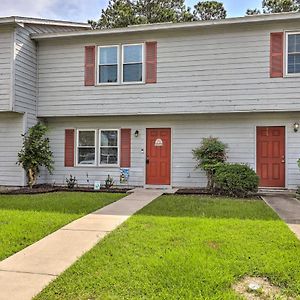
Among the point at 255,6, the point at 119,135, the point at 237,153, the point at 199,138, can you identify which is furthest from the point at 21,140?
the point at 255,6

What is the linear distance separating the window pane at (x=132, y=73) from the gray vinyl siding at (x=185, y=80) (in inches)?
10.9

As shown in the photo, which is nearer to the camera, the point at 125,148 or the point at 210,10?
the point at 125,148

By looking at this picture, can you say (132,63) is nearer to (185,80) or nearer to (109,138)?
(185,80)

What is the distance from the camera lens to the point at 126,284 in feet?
12.6

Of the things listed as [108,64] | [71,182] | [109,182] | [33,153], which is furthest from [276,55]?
[33,153]

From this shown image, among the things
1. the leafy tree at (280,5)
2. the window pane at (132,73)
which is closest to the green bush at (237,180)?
the window pane at (132,73)

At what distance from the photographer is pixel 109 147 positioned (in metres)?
13.2

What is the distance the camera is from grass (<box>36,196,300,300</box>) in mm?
3688

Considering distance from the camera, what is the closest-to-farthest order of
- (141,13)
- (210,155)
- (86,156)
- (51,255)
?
(51,255) < (210,155) < (86,156) < (141,13)

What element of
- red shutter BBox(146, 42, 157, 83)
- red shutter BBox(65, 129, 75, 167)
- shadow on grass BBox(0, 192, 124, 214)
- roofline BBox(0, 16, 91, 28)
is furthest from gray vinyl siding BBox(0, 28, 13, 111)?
red shutter BBox(146, 42, 157, 83)

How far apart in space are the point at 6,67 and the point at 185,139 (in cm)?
661

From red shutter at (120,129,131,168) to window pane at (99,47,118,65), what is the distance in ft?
8.29

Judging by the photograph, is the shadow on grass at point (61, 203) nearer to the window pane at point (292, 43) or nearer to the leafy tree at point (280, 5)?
the window pane at point (292, 43)

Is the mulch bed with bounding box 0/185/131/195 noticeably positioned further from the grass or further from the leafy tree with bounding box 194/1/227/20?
the leafy tree with bounding box 194/1/227/20
